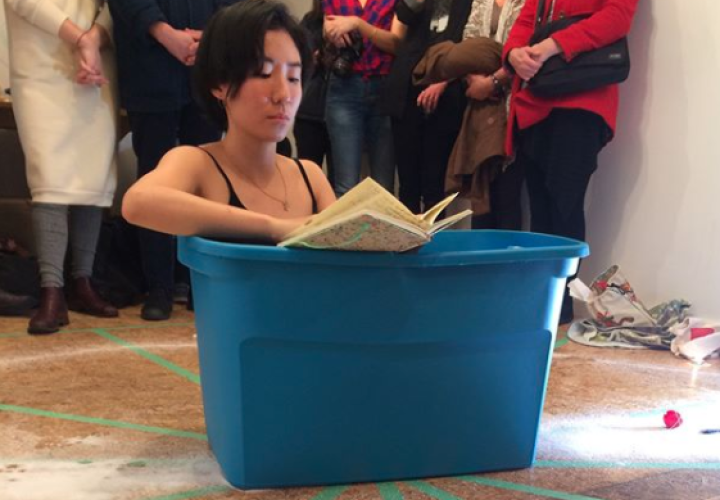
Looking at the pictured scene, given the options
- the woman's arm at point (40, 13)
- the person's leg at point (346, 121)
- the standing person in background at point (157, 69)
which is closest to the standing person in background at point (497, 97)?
the person's leg at point (346, 121)

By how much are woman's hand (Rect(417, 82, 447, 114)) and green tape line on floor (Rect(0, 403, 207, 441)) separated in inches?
48.0

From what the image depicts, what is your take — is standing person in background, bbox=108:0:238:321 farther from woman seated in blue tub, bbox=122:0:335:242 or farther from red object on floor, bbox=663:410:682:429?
red object on floor, bbox=663:410:682:429

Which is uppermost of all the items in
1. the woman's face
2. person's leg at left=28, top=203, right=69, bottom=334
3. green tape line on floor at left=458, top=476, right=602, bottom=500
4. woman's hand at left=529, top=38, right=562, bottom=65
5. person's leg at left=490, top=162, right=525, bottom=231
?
woman's hand at left=529, top=38, right=562, bottom=65

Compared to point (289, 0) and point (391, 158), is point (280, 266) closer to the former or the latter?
point (391, 158)

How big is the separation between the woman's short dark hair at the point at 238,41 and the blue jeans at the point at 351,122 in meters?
1.03

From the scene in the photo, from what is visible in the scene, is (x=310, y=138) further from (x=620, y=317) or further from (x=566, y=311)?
(x=620, y=317)

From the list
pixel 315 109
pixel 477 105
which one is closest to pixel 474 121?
pixel 477 105

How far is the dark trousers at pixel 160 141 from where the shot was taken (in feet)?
5.90

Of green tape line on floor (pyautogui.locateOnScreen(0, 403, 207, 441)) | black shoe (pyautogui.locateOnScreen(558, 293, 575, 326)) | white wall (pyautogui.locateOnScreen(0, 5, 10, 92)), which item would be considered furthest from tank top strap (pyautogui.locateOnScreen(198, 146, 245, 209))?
white wall (pyautogui.locateOnScreen(0, 5, 10, 92))

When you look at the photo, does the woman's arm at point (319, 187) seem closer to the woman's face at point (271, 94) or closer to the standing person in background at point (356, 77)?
the woman's face at point (271, 94)

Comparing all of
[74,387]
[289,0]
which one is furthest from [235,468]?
[289,0]

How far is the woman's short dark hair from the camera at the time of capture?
961mm

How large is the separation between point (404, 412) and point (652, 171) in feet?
4.38

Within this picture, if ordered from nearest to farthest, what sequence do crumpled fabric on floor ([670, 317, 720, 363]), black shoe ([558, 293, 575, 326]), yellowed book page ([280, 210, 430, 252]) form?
1. yellowed book page ([280, 210, 430, 252])
2. crumpled fabric on floor ([670, 317, 720, 363])
3. black shoe ([558, 293, 575, 326])
